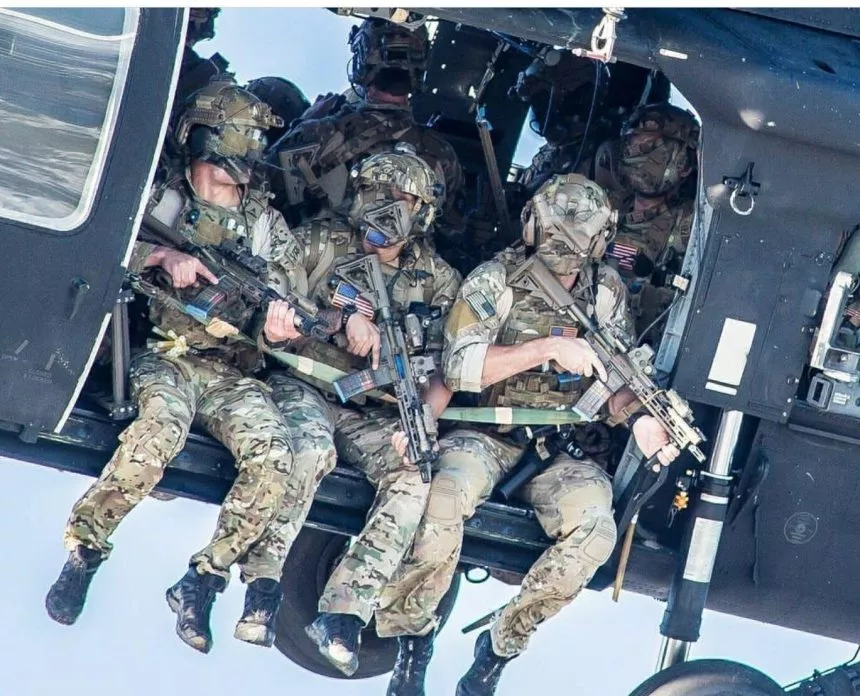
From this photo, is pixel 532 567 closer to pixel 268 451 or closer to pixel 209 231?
pixel 268 451

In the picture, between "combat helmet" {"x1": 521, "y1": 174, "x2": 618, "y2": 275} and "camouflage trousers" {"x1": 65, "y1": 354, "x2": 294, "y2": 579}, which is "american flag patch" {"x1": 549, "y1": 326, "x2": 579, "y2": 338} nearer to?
"combat helmet" {"x1": 521, "y1": 174, "x2": 618, "y2": 275}

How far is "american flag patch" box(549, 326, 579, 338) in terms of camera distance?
8.12 meters

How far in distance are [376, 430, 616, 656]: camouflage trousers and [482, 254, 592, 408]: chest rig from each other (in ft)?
0.72

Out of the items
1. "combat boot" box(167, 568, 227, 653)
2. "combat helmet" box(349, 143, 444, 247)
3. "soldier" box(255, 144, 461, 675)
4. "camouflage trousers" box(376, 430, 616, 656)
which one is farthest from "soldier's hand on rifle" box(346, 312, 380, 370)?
"combat boot" box(167, 568, 227, 653)

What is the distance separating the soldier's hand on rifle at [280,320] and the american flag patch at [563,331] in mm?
1025

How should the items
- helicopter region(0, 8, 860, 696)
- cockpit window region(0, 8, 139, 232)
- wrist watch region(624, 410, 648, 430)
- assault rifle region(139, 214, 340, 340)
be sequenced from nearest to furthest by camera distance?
cockpit window region(0, 8, 139, 232) < helicopter region(0, 8, 860, 696) < assault rifle region(139, 214, 340, 340) < wrist watch region(624, 410, 648, 430)

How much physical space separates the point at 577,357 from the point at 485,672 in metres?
1.30

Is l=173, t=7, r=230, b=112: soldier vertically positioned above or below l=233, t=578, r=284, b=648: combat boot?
above

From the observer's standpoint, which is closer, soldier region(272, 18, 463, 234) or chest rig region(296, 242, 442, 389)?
chest rig region(296, 242, 442, 389)

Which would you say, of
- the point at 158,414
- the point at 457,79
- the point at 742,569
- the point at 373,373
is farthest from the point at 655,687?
the point at 457,79

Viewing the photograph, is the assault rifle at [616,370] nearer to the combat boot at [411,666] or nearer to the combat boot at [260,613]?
the combat boot at [411,666]

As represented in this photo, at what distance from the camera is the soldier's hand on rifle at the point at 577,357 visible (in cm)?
789

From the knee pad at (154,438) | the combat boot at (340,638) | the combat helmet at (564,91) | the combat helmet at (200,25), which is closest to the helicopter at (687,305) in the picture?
the knee pad at (154,438)

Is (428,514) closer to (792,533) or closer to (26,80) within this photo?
(792,533)
